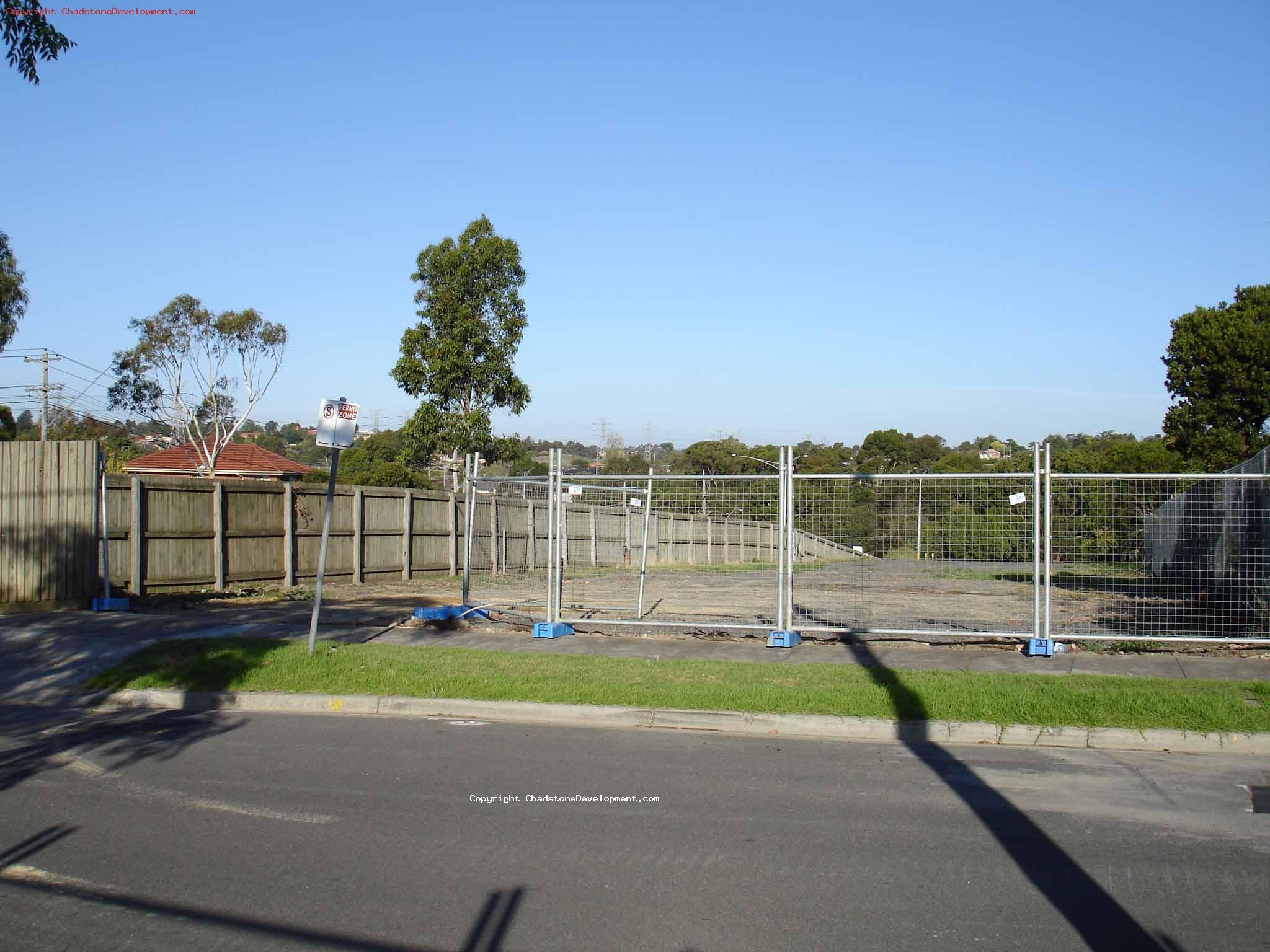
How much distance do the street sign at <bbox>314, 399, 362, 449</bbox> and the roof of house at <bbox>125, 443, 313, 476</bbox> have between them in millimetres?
40627

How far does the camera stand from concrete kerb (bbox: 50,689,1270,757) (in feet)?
28.0

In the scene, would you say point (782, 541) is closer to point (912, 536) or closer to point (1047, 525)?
point (912, 536)

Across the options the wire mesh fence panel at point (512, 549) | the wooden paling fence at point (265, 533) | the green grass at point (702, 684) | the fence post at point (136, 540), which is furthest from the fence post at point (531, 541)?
the fence post at point (136, 540)

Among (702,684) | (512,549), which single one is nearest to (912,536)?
(702,684)

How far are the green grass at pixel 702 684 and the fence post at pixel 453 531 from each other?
44.4 ft

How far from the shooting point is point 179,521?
18.6m

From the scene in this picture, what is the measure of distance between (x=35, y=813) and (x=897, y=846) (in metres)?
5.38

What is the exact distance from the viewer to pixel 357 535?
74.7ft

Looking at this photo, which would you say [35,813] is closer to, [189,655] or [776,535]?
[189,655]

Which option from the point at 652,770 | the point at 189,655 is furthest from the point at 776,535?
the point at 189,655

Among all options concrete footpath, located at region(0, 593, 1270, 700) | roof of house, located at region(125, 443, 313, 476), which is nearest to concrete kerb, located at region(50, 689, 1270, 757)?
concrete footpath, located at region(0, 593, 1270, 700)

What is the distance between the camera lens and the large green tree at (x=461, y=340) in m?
32.4

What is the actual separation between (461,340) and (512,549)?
617 inches

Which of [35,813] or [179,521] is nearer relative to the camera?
[35,813]
